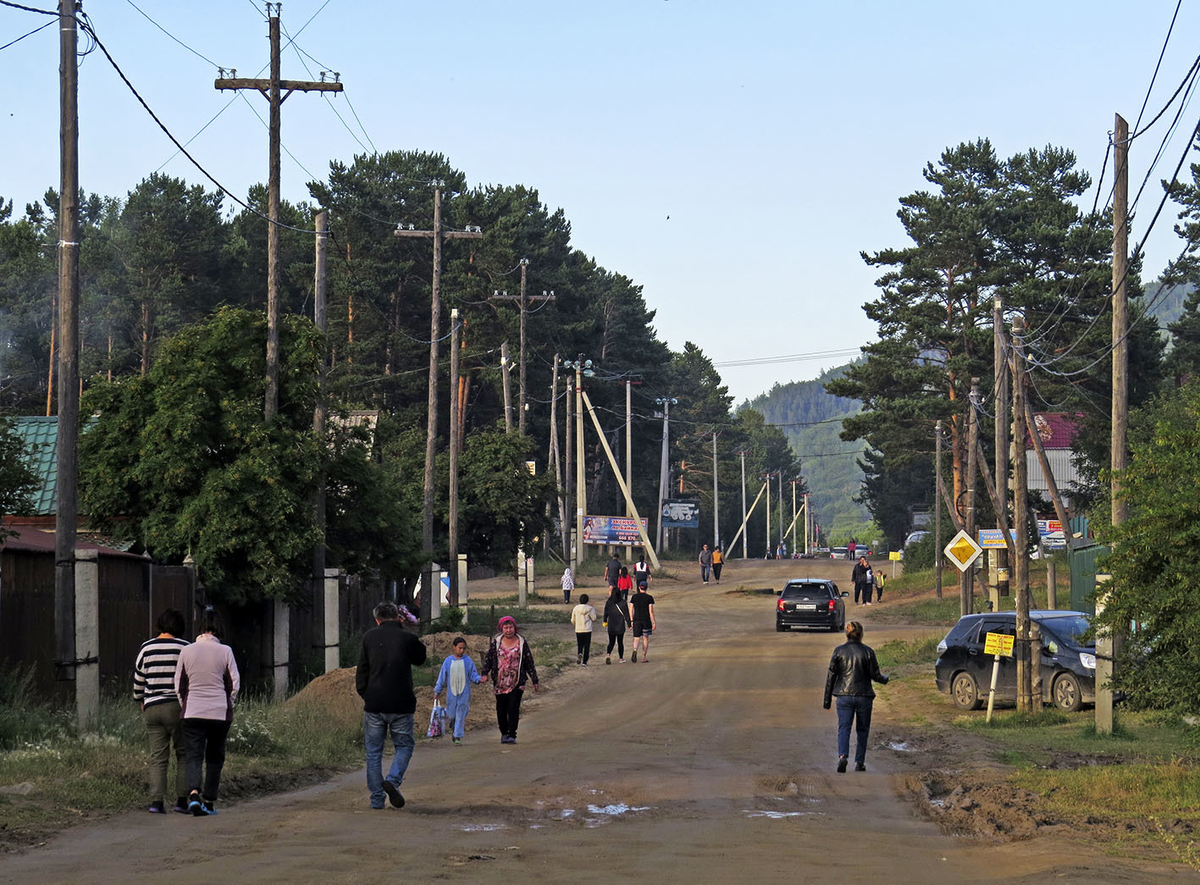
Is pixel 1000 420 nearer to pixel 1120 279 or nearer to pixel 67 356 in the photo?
pixel 1120 279

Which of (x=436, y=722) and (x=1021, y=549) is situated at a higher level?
(x=1021, y=549)

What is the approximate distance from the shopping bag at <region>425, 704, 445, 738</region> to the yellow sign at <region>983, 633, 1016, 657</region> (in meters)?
8.71

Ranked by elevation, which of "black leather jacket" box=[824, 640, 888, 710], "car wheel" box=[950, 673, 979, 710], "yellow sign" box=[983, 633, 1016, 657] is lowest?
"car wheel" box=[950, 673, 979, 710]

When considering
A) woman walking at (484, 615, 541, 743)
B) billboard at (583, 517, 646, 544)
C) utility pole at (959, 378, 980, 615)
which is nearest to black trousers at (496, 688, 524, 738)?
woman walking at (484, 615, 541, 743)

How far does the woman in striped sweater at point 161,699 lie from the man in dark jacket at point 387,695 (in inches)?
60.8

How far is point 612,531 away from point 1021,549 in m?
46.3

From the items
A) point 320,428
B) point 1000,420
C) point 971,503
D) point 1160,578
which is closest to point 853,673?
point 1160,578

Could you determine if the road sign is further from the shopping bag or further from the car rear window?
the shopping bag

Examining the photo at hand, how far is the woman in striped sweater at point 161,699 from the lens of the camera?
11695mm

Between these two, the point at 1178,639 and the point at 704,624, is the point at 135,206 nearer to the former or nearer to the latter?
the point at 704,624

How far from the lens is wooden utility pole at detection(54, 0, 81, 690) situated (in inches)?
647

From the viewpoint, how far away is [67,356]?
16.7 m

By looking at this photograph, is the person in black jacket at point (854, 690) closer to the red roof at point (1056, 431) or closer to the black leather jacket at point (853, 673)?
the black leather jacket at point (853, 673)

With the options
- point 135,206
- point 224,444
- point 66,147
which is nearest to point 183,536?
point 224,444
